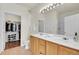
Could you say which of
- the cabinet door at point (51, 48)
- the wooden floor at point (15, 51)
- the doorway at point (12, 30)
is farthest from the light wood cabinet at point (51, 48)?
the doorway at point (12, 30)

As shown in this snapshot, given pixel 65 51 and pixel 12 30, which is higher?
pixel 12 30

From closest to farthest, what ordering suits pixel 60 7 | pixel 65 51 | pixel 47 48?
pixel 65 51 → pixel 60 7 → pixel 47 48

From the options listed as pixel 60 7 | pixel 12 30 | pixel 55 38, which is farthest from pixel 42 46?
pixel 60 7

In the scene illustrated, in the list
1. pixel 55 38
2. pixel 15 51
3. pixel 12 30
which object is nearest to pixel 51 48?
pixel 55 38

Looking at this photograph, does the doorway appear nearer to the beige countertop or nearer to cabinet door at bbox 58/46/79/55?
the beige countertop

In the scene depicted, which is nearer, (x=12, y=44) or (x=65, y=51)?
(x=65, y=51)

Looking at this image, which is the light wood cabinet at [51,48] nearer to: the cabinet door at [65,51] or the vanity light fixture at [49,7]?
the cabinet door at [65,51]

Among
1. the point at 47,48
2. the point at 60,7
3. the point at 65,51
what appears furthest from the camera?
the point at 47,48

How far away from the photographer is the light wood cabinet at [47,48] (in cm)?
119

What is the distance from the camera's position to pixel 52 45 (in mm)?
1396

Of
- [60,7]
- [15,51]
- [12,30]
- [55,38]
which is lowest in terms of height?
[15,51]

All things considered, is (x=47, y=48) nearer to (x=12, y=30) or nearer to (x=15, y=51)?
(x=15, y=51)

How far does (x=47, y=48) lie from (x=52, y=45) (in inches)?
4.5
